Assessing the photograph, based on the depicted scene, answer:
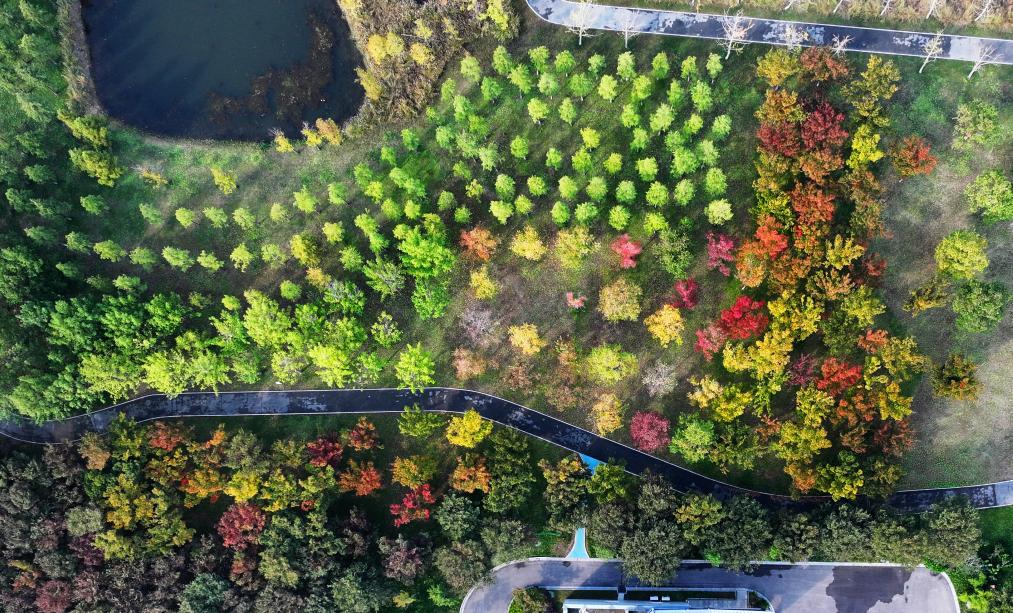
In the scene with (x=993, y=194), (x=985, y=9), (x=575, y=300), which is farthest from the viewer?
(x=985, y=9)

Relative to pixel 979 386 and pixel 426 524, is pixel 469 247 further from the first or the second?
pixel 979 386

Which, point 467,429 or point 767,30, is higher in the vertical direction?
point 767,30

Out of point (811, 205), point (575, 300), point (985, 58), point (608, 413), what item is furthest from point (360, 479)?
point (985, 58)

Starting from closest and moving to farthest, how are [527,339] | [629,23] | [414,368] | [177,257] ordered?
[414,368] < [527,339] < [177,257] < [629,23]

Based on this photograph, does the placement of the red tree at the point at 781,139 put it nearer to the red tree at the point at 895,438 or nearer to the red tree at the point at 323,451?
the red tree at the point at 895,438

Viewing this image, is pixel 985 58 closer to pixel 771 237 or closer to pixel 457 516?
pixel 771 237

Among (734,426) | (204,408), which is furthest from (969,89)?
(204,408)
